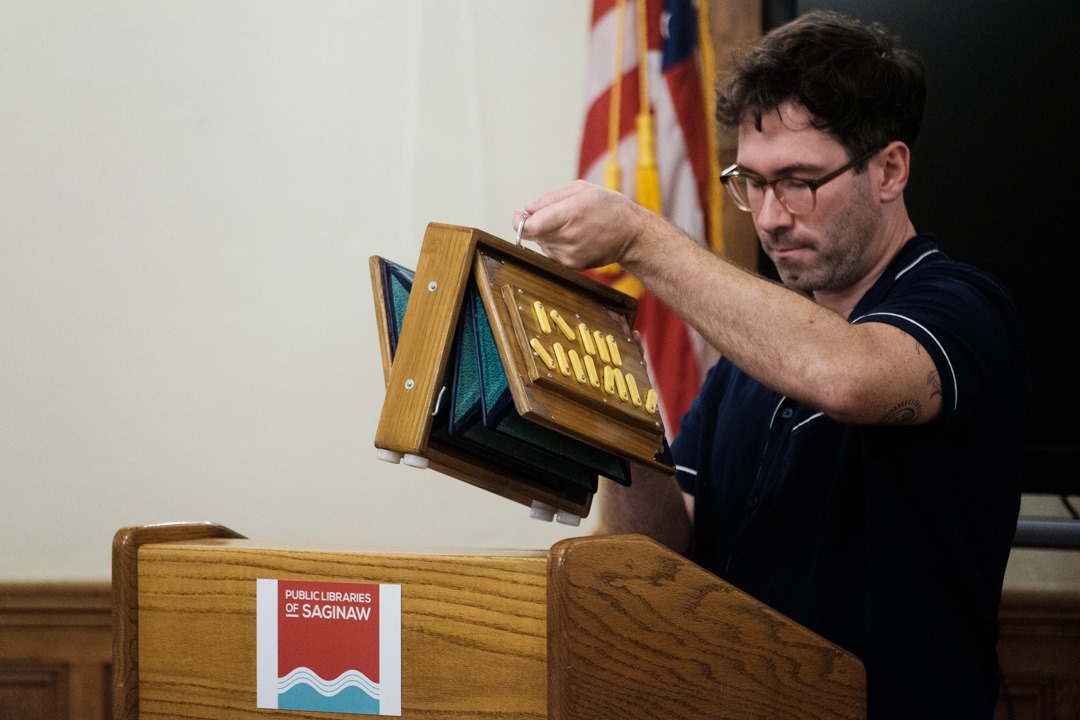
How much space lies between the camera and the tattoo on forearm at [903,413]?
104 cm

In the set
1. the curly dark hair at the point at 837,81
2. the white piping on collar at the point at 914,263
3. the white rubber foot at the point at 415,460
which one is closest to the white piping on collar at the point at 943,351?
the white piping on collar at the point at 914,263

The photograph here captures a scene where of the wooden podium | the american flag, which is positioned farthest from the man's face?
the american flag

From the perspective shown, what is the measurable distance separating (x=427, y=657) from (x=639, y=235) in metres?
0.46

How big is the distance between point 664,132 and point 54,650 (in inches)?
63.9

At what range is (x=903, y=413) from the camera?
3.43 ft

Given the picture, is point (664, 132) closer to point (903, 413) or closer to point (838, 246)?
point (838, 246)

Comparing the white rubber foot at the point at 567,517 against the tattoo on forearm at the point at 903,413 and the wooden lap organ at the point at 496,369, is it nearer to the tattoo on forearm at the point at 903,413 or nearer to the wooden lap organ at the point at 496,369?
the wooden lap organ at the point at 496,369

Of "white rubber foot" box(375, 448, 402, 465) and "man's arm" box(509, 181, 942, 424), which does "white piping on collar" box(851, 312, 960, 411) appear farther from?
"white rubber foot" box(375, 448, 402, 465)

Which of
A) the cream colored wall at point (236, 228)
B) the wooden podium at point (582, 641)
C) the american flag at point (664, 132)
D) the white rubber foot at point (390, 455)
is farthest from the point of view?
the cream colored wall at point (236, 228)

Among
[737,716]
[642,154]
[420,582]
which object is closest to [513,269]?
[420,582]

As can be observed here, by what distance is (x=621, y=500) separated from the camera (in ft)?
4.66

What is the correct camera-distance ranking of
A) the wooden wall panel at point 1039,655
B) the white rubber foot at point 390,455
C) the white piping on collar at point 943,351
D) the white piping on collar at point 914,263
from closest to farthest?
the white rubber foot at point 390,455 → the white piping on collar at point 943,351 → the white piping on collar at point 914,263 → the wooden wall panel at point 1039,655

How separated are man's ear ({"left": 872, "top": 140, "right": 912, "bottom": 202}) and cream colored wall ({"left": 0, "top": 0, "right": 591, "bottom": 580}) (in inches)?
37.5

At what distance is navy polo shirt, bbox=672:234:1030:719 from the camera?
1101 millimetres
